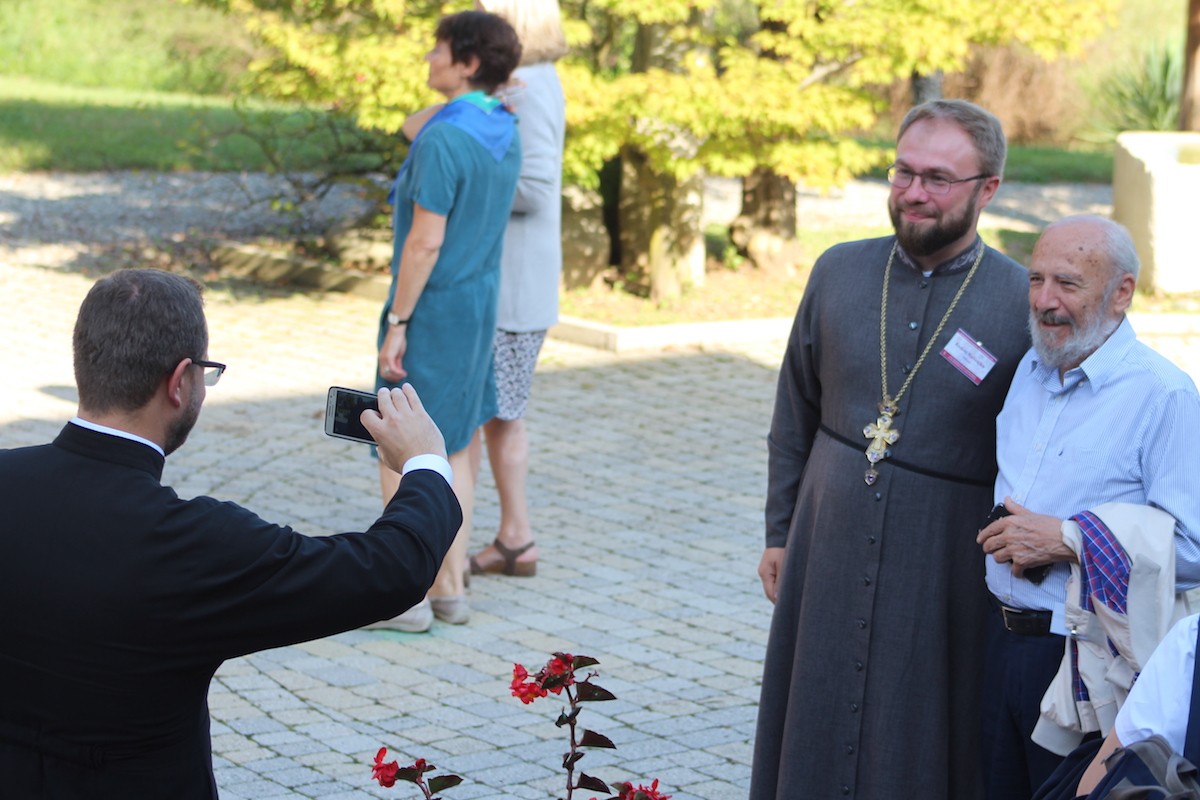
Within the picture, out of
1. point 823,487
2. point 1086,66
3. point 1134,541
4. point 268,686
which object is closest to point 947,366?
point 823,487

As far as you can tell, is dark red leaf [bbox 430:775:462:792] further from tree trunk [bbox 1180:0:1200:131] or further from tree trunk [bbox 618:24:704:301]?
tree trunk [bbox 1180:0:1200:131]

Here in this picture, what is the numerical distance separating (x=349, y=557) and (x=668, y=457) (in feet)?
21.3

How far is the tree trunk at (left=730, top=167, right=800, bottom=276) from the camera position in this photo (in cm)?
1441

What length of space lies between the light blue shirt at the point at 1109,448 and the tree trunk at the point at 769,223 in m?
11.1

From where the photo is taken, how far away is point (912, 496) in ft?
12.0

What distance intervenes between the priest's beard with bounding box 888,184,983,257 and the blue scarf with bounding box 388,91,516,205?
2399mm

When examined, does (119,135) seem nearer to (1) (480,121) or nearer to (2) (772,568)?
(1) (480,121)

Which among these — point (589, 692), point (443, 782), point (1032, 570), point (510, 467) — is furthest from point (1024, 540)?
point (510, 467)

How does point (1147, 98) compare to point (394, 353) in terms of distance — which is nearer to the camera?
point (394, 353)

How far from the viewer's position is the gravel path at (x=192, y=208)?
51.8ft

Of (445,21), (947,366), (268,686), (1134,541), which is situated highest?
(445,21)

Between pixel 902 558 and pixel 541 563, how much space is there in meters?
3.53

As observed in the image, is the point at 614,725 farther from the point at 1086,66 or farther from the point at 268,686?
the point at 1086,66

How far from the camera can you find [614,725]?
529 centimetres
